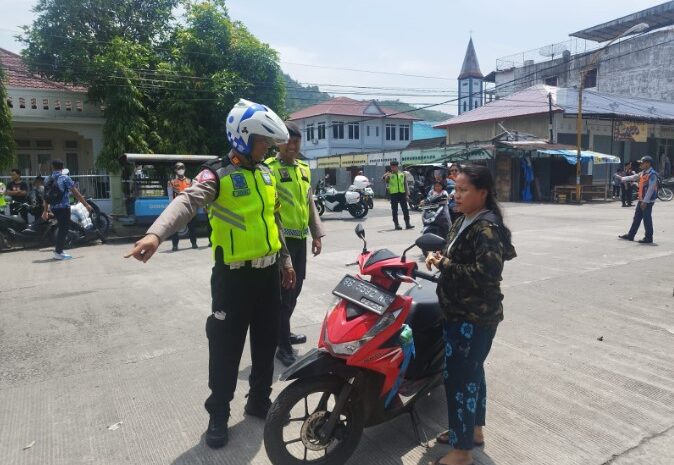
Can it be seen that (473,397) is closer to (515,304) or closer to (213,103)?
(515,304)

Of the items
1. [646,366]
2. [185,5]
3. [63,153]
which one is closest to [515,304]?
[646,366]

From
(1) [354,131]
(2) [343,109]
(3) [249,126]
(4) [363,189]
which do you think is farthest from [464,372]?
(2) [343,109]

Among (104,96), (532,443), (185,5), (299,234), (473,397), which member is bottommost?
(532,443)

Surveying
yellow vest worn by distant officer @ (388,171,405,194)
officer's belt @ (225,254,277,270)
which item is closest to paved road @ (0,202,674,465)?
officer's belt @ (225,254,277,270)

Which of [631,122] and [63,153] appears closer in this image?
[63,153]

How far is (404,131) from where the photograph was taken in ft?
159

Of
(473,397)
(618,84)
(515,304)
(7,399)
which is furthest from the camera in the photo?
(618,84)

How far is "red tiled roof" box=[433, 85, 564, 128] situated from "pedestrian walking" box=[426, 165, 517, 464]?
26145 millimetres

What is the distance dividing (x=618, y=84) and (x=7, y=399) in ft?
137

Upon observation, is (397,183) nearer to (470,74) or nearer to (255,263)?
(255,263)

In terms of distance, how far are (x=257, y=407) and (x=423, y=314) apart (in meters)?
1.18

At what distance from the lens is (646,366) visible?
3900mm

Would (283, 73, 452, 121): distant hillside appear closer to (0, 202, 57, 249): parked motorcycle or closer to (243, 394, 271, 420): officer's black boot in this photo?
(0, 202, 57, 249): parked motorcycle

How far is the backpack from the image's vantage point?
8.74 meters
